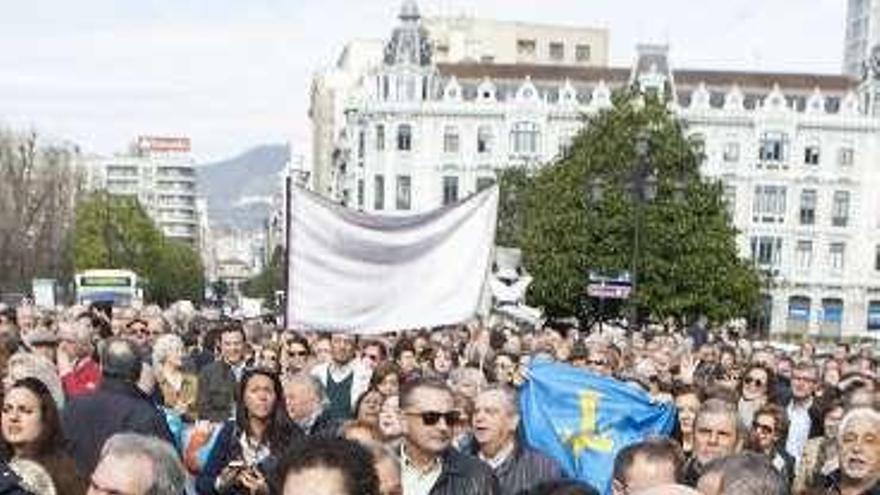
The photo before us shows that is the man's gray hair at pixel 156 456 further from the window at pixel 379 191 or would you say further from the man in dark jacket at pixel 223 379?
the window at pixel 379 191

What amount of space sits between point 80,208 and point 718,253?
53.8 metres

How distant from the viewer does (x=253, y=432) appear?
6.67 m

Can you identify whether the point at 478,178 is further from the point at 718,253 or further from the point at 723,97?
the point at 718,253

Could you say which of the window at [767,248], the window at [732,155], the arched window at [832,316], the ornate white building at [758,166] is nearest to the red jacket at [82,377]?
the ornate white building at [758,166]

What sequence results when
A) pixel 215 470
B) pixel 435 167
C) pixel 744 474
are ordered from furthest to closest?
pixel 435 167 < pixel 215 470 < pixel 744 474

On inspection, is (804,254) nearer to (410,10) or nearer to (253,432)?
(410,10)

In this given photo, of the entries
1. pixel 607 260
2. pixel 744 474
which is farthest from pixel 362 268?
pixel 607 260

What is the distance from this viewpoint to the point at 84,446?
6.88m

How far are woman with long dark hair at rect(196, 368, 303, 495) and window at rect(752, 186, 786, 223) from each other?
2981 inches

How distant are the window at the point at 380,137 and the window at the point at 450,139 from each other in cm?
340

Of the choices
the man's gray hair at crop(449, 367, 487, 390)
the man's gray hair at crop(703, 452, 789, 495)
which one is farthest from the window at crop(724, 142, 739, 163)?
the man's gray hair at crop(703, 452, 789, 495)

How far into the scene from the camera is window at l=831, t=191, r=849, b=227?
80.0 metres

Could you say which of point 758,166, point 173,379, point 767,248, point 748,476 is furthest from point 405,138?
point 748,476

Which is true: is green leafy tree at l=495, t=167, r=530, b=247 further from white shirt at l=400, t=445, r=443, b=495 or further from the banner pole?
white shirt at l=400, t=445, r=443, b=495
